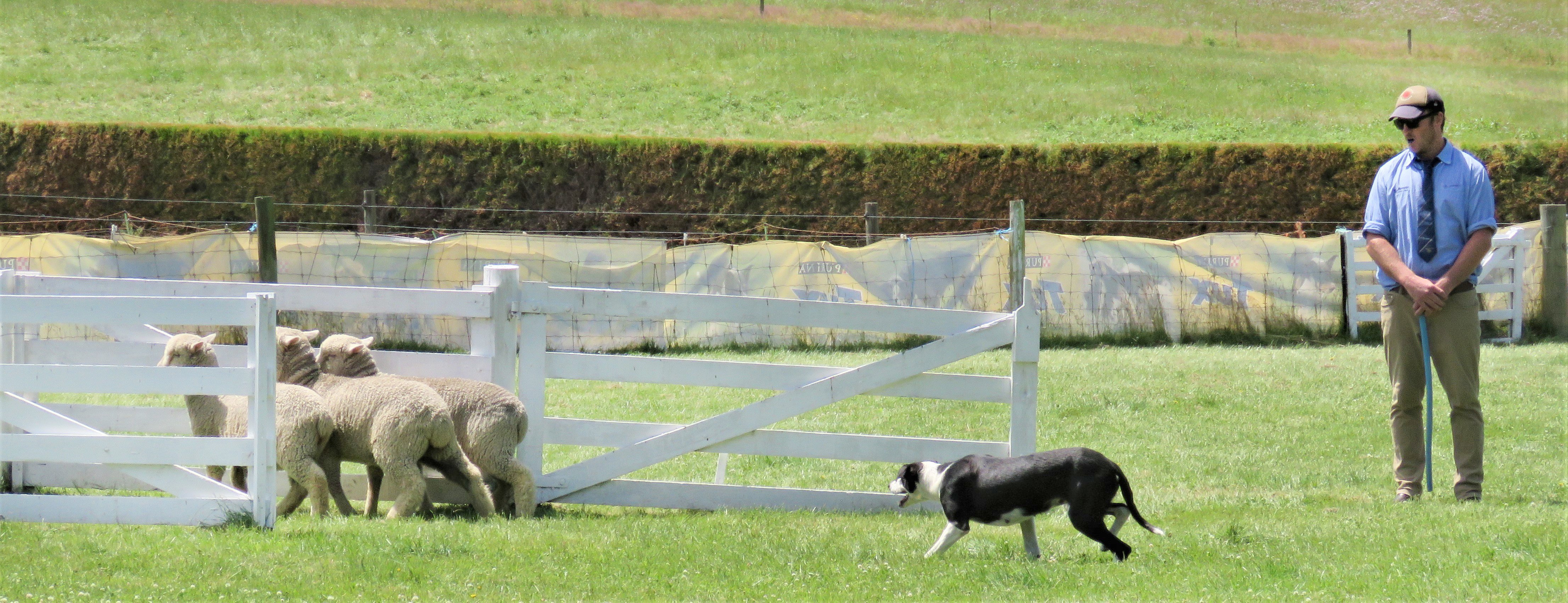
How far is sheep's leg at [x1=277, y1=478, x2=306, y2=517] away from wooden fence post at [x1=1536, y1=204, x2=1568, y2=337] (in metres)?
15.6

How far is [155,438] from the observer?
5.19 m

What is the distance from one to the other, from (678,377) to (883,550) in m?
1.60

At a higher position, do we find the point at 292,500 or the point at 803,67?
the point at 803,67

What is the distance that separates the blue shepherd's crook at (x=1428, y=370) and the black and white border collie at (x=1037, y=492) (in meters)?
1.96

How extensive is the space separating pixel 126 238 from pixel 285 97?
1921 cm

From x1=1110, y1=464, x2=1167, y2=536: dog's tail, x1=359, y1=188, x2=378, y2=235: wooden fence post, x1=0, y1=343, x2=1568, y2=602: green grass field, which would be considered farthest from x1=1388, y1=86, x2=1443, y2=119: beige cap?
x1=359, y1=188, x2=378, y2=235: wooden fence post

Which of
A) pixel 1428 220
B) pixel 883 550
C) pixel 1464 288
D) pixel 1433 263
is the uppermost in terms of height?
pixel 1428 220

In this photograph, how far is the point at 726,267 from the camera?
1600 cm

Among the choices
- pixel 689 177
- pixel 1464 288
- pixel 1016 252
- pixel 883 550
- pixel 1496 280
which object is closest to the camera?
pixel 883 550

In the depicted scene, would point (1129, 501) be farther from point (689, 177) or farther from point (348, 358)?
point (689, 177)

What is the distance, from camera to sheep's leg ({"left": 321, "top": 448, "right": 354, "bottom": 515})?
617 cm

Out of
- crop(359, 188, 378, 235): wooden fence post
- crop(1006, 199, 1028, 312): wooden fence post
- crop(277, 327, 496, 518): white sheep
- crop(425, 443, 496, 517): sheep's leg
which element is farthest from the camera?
crop(359, 188, 378, 235): wooden fence post

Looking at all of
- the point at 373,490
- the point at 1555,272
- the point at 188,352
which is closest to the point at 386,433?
the point at 373,490

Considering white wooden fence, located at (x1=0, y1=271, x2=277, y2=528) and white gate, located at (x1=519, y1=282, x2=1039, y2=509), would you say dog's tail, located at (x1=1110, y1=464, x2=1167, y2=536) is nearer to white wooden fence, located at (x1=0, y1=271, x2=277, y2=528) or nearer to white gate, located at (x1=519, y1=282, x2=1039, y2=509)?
white gate, located at (x1=519, y1=282, x2=1039, y2=509)
